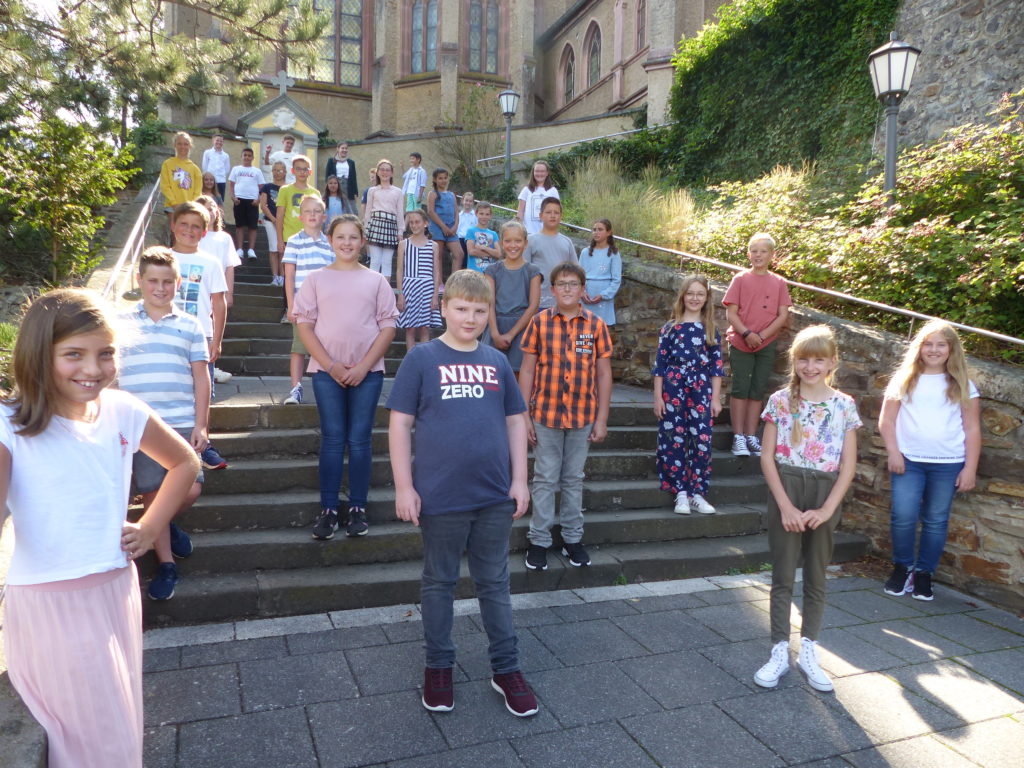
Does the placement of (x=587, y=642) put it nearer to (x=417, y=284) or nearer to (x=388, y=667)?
A: (x=388, y=667)

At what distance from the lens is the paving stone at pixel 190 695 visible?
2.93 metres

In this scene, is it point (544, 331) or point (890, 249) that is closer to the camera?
point (544, 331)

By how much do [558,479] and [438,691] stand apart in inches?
75.4

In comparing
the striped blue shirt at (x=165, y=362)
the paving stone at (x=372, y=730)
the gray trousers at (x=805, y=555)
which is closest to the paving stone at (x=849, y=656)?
the gray trousers at (x=805, y=555)

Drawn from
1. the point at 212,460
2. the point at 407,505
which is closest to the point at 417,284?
the point at 212,460

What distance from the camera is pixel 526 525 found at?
490cm

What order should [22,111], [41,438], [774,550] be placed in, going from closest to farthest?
[41,438] → [774,550] → [22,111]

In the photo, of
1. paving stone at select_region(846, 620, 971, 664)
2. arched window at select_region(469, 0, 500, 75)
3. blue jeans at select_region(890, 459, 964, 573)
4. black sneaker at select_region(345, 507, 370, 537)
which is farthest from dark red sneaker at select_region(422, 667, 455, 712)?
arched window at select_region(469, 0, 500, 75)

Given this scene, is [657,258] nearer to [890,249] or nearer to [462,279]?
[890,249]

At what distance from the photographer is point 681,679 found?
341 cm

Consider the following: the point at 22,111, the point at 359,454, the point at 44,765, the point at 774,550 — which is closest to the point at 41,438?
the point at 44,765

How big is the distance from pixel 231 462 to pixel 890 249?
18.2ft

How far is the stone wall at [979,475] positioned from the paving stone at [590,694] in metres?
2.88

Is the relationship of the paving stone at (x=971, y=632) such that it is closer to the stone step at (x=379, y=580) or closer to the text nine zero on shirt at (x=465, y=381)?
the stone step at (x=379, y=580)
